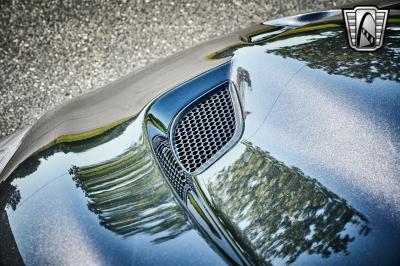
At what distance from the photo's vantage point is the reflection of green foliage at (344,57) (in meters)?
1.58

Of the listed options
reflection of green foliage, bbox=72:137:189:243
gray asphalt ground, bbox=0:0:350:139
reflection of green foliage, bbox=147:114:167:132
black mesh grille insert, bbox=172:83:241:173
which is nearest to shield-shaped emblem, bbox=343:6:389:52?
black mesh grille insert, bbox=172:83:241:173

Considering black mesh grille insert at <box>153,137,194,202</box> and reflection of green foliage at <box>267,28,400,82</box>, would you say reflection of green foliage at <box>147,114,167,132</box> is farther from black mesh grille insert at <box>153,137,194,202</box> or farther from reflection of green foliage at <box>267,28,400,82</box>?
reflection of green foliage at <box>267,28,400,82</box>

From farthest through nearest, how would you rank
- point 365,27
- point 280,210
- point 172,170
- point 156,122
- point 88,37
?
point 88,37, point 365,27, point 156,122, point 172,170, point 280,210

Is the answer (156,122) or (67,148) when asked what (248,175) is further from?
(67,148)

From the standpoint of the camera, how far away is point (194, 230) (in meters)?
1.38

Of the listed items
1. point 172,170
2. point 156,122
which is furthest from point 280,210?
point 156,122

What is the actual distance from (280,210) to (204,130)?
0.39m

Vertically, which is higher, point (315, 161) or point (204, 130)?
point (204, 130)

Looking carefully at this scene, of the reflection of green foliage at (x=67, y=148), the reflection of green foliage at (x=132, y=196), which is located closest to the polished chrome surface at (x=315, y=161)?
the reflection of green foliage at (x=132, y=196)

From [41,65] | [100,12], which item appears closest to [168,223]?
[41,65]

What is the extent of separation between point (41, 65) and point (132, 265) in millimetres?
2055

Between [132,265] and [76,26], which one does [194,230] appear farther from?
[76,26]

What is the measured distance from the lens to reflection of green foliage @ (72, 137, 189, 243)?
141cm

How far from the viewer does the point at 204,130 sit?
162 centimetres
